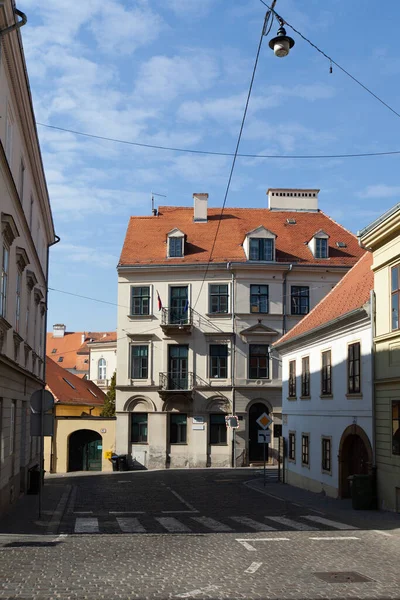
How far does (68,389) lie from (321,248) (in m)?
19.5

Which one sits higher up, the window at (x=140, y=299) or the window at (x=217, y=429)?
the window at (x=140, y=299)

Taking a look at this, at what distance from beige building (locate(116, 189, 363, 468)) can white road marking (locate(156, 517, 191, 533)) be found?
2375 centimetres

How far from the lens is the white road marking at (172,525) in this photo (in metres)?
14.8

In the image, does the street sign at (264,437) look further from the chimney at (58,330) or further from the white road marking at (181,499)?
the chimney at (58,330)

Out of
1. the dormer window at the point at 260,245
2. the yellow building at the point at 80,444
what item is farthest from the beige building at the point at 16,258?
the dormer window at the point at 260,245

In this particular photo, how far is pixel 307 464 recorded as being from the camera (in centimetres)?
2647

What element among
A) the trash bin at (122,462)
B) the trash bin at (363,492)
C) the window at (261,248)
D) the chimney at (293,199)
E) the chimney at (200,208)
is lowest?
the trash bin at (122,462)

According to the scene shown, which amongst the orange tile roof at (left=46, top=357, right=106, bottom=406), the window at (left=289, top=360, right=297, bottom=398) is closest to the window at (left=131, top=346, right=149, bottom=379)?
the orange tile roof at (left=46, top=357, right=106, bottom=406)

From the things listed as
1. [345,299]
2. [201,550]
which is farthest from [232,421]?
[201,550]

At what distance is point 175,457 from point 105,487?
13045 mm

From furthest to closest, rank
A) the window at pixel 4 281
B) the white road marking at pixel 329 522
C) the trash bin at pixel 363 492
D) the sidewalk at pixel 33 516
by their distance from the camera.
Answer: the trash bin at pixel 363 492
the window at pixel 4 281
the white road marking at pixel 329 522
the sidewalk at pixel 33 516

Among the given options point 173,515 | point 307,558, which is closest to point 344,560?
point 307,558

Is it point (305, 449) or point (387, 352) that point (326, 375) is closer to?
point (305, 449)

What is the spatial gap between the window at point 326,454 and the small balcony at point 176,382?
16.9 metres
